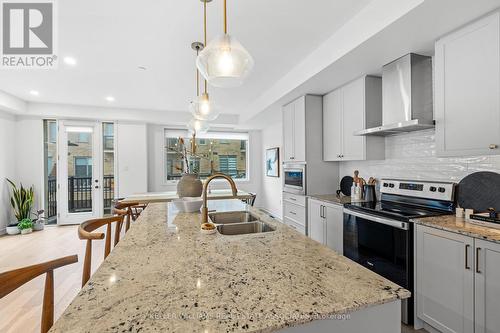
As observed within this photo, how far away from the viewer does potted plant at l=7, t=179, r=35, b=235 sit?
184 inches

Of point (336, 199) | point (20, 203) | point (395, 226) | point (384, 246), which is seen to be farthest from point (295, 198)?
point (20, 203)

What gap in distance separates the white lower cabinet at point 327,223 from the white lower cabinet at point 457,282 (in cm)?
89

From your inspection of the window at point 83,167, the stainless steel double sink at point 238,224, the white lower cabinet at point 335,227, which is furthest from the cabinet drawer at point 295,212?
the window at point 83,167

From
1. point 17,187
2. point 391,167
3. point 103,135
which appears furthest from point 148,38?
point 17,187

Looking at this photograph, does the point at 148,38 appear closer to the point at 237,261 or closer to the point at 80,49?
the point at 80,49

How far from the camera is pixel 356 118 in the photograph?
2.84 m

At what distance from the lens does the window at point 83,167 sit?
210 inches

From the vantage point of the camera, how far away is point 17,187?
4938 millimetres

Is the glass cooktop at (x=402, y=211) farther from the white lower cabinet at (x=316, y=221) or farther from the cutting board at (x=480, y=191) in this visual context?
the white lower cabinet at (x=316, y=221)

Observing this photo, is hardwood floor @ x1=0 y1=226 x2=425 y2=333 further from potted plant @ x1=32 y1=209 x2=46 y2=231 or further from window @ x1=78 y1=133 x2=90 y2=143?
window @ x1=78 y1=133 x2=90 y2=143

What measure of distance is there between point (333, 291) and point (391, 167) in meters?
2.44

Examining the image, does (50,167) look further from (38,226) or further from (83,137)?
(38,226)

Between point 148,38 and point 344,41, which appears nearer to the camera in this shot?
point 344,41

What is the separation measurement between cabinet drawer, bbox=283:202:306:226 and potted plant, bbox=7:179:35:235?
522cm
